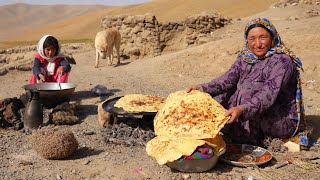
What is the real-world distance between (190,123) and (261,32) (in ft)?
4.00

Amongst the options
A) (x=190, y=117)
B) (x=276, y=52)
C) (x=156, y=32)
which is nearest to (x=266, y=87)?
(x=276, y=52)

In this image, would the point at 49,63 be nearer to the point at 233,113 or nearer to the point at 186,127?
the point at 186,127

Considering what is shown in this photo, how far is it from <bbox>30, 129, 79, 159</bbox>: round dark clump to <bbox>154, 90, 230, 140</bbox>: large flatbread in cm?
96

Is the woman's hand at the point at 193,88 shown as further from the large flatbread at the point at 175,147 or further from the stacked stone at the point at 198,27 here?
the stacked stone at the point at 198,27

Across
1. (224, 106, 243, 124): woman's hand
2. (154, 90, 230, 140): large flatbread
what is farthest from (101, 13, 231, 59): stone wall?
(224, 106, 243, 124): woman's hand

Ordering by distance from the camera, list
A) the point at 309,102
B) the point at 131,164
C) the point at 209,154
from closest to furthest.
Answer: the point at 209,154 → the point at 131,164 → the point at 309,102

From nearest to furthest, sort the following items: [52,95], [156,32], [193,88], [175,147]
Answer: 1. [175,147]
2. [193,88]
3. [52,95]
4. [156,32]

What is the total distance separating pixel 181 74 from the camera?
347 inches

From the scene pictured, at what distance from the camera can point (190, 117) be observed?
3.44 meters

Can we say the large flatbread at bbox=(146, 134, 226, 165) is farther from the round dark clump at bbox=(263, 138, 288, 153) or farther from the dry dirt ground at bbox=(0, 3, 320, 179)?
the round dark clump at bbox=(263, 138, 288, 153)

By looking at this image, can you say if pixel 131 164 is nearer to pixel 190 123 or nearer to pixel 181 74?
pixel 190 123

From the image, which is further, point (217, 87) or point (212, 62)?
point (212, 62)

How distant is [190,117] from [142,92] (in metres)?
3.81

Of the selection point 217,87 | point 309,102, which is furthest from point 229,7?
point 217,87
